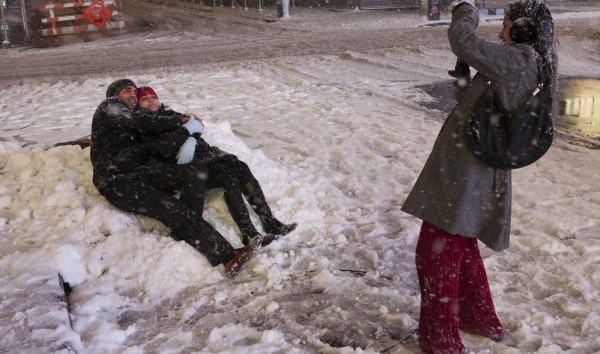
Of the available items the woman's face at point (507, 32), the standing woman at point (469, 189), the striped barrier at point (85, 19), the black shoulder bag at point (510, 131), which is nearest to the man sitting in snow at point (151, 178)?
the standing woman at point (469, 189)

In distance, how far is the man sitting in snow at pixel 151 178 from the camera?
4.06 metres

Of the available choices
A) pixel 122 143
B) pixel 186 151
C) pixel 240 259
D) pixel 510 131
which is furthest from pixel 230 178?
pixel 510 131

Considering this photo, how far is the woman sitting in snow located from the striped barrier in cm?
1486

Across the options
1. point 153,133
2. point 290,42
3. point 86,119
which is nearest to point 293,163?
point 153,133

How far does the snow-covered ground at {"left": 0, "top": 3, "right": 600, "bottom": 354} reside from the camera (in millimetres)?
3295

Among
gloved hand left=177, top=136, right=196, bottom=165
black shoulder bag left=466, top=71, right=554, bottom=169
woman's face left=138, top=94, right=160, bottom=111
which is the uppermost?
black shoulder bag left=466, top=71, right=554, bottom=169

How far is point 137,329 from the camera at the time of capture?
3.41 metres

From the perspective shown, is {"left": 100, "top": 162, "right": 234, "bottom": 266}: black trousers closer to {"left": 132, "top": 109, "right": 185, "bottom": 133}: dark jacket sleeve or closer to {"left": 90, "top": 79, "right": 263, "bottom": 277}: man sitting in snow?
{"left": 90, "top": 79, "right": 263, "bottom": 277}: man sitting in snow

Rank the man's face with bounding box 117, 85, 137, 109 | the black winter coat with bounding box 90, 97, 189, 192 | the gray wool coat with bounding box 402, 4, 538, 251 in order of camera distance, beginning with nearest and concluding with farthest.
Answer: the gray wool coat with bounding box 402, 4, 538, 251 → the black winter coat with bounding box 90, 97, 189, 192 → the man's face with bounding box 117, 85, 137, 109

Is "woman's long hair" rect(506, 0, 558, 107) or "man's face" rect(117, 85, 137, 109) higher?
"woman's long hair" rect(506, 0, 558, 107)

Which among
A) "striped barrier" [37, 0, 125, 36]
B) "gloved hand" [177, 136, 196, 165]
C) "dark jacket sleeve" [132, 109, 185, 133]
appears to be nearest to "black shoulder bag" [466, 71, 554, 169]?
"gloved hand" [177, 136, 196, 165]

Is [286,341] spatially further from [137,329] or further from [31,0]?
[31,0]

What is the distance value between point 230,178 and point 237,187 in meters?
0.09

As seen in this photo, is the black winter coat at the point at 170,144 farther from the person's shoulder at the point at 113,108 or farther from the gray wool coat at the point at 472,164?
the gray wool coat at the point at 472,164
